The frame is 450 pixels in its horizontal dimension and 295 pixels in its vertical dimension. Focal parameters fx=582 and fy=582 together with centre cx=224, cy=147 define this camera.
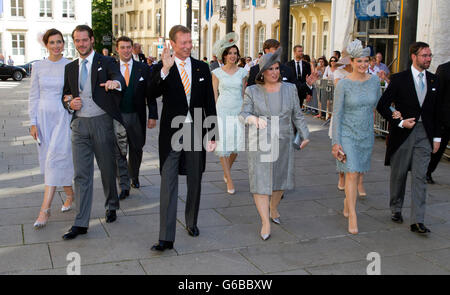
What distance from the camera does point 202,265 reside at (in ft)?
16.1

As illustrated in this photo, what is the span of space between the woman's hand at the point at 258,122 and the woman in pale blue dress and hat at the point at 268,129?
160 millimetres

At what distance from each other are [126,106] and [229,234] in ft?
8.04

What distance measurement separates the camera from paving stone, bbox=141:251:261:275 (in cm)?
476

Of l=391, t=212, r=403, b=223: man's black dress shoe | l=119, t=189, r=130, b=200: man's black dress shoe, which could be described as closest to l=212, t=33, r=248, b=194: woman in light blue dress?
l=119, t=189, r=130, b=200: man's black dress shoe

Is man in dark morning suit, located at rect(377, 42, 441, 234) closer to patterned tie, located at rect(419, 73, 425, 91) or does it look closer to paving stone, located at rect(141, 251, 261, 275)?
patterned tie, located at rect(419, 73, 425, 91)

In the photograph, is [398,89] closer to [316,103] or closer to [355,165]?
[355,165]

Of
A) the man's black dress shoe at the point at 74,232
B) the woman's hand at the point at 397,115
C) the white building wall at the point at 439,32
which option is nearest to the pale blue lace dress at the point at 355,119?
the woman's hand at the point at 397,115

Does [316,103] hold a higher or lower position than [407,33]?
lower

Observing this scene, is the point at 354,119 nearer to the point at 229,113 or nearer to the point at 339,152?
the point at 339,152

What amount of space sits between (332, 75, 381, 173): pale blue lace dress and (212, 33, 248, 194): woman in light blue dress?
190 cm

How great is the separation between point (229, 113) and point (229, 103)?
14 cm
